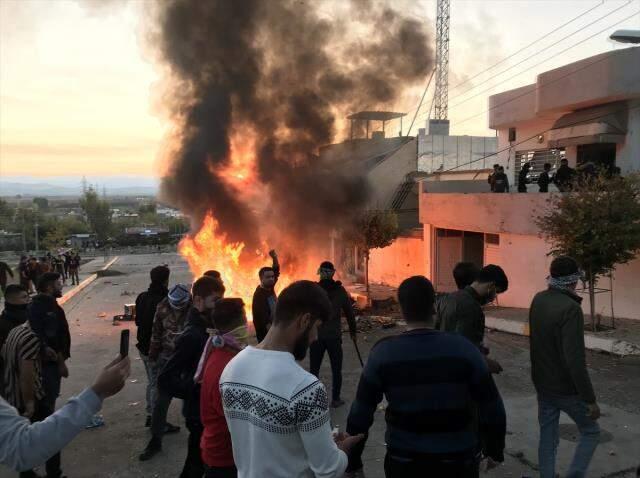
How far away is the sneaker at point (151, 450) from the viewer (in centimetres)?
485

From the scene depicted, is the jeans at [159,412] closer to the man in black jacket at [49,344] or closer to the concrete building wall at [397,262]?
the man in black jacket at [49,344]

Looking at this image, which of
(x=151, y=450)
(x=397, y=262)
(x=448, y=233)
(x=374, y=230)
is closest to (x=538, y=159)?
(x=448, y=233)

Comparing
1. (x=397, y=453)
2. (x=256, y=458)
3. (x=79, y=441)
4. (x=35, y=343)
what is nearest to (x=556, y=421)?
(x=397, y=453)

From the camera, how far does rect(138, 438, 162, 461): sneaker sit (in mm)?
4853

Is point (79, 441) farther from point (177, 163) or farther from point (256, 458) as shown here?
point (177, 163)

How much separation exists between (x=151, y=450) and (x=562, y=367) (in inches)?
147

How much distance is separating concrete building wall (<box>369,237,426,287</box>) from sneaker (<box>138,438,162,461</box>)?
13839 mm

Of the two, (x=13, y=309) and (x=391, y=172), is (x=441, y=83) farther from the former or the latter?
(x=13, y=309)

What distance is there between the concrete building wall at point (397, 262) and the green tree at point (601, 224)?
29.4ft

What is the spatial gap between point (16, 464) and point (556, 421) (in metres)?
3.49

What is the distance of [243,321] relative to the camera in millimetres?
3059

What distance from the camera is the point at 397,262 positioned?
20266mm

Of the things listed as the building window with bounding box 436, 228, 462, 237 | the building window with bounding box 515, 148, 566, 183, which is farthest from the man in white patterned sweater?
the building window with bounding box 436, 228, 462, 237

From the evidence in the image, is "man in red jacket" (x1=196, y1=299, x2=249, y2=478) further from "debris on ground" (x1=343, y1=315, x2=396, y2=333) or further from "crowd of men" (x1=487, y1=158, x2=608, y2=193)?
"crowd of men" (x1=487, y1=158, x2=608, y2=193)
